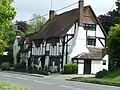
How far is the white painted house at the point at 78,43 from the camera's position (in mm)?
56969

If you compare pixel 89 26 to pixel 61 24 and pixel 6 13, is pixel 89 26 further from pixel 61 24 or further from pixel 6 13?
pixel 6 13

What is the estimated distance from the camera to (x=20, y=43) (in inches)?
3108

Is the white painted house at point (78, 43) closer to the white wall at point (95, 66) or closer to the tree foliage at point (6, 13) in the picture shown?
the white wall at point (95, 66)

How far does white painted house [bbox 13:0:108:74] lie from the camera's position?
56969 mm

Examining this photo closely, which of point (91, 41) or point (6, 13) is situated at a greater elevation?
point (91, 41)

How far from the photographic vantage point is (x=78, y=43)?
57.8 meters

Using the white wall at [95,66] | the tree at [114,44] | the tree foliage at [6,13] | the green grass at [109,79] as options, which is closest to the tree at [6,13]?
the tree foliage at [6,13]

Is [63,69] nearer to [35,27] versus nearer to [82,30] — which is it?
[82,30]

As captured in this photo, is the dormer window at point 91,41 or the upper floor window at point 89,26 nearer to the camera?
the upper floor window at point 89,26

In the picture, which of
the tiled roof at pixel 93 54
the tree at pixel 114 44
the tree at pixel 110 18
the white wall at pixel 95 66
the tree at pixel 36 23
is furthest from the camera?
the tree at pixel 36 23

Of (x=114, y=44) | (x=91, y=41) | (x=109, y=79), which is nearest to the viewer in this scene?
(x=109, y=79)

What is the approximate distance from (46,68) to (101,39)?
9.55 metres

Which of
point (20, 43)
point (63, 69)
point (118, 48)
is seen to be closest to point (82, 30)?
point (63, 69)

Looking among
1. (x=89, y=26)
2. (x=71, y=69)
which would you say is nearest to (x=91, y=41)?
(x=89, y=26)
